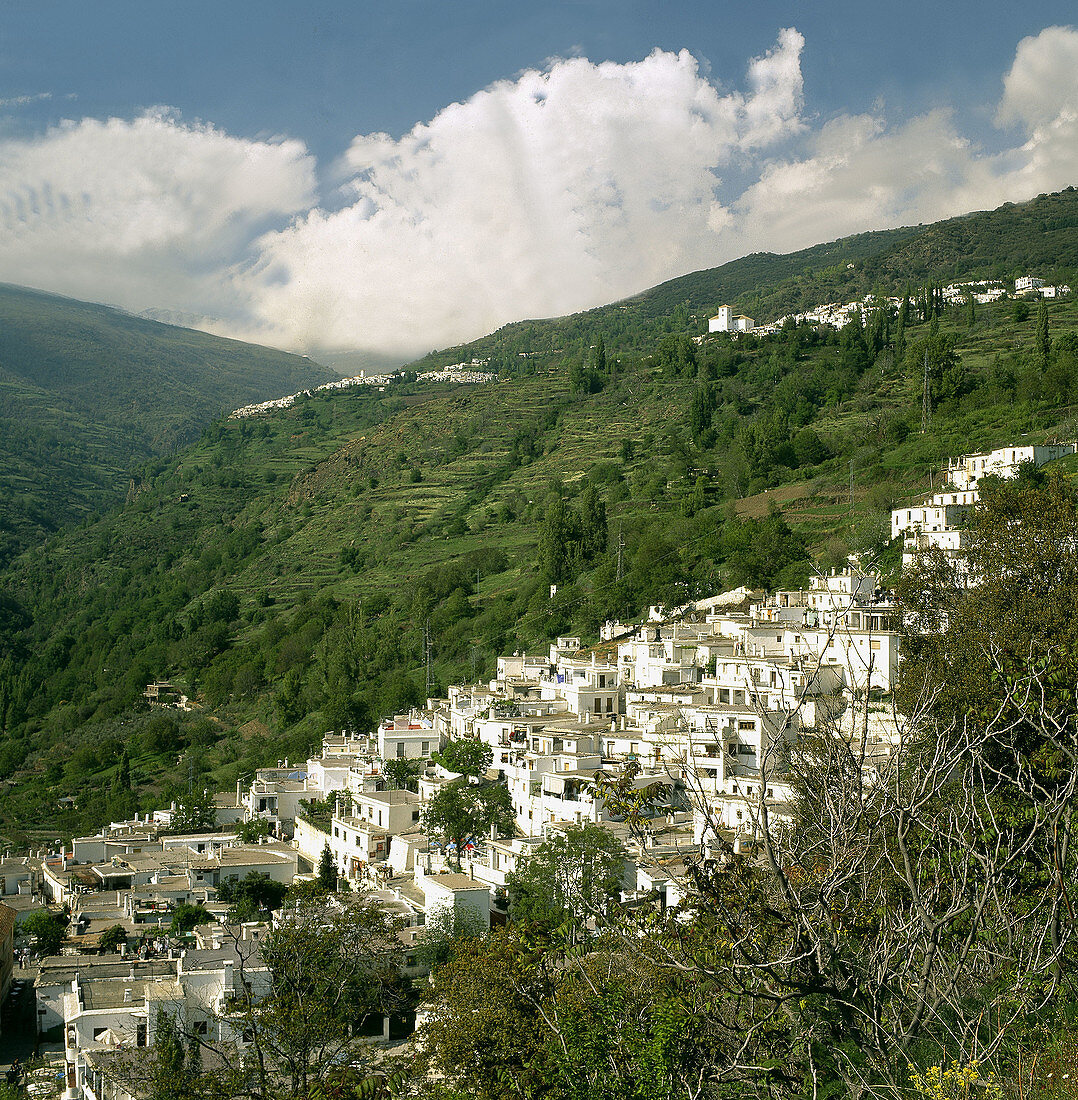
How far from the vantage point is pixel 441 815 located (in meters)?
25.1

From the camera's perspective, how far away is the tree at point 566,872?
727 inches

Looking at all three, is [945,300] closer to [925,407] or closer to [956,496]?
[925,407]

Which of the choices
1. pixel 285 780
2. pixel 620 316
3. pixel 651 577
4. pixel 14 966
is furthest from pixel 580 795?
pixel 620 316

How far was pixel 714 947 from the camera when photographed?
6914mm

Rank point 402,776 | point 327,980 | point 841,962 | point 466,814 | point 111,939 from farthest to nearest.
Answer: point 402,776, point 466,814, point 111,939, point 327,980, point 841,962

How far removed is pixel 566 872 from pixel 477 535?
4981cm

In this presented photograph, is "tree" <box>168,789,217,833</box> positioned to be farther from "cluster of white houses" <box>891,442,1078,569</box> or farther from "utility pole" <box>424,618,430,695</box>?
"cluster of white houses" <box>891,442,1078,569</box>

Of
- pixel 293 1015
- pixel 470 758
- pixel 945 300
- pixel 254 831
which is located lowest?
pixel 254 831

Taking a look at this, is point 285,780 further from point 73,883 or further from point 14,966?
point 14,966

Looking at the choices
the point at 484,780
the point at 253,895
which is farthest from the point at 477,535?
the point at 253,895

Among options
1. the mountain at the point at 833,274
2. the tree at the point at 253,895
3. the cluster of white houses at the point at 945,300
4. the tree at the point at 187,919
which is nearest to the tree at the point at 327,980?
the tree at the point at 187,919

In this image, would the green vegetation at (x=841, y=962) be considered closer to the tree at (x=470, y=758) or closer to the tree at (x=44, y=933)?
the tree at (x=470, y=758)

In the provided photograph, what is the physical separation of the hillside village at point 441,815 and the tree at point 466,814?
0.21 ft

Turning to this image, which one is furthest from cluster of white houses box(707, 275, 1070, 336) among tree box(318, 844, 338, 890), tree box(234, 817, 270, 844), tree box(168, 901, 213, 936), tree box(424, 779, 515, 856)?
tree box(168, 901, 213, 936)
